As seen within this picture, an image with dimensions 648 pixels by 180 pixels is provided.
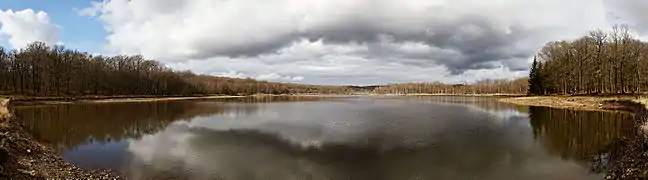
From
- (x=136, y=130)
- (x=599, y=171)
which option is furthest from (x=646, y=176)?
(x=136, y=130)

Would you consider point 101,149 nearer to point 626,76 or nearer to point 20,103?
point 20,103

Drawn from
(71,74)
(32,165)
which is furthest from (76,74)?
(32,165)

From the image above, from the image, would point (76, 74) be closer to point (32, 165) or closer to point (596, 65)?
point (32, 165)

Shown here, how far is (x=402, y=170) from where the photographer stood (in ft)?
51.1

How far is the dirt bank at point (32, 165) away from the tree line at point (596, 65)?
61.6m

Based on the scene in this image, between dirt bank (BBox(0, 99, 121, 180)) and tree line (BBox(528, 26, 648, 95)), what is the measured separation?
2425 inches

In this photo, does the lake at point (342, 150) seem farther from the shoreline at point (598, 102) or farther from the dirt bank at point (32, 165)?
the shoreline at point (598, 102)

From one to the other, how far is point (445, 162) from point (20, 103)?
216 ft

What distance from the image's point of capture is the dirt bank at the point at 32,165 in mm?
12039

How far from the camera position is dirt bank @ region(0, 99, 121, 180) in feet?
39.5

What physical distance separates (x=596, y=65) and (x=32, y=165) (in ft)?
222

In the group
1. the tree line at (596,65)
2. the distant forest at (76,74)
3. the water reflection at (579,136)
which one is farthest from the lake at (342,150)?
the distant forest at (76,74)

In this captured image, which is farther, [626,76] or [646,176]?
[626,76]

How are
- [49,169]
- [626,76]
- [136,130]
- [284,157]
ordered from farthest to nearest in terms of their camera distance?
[626,76] < [136,130] < [284,157] < [49,169]
